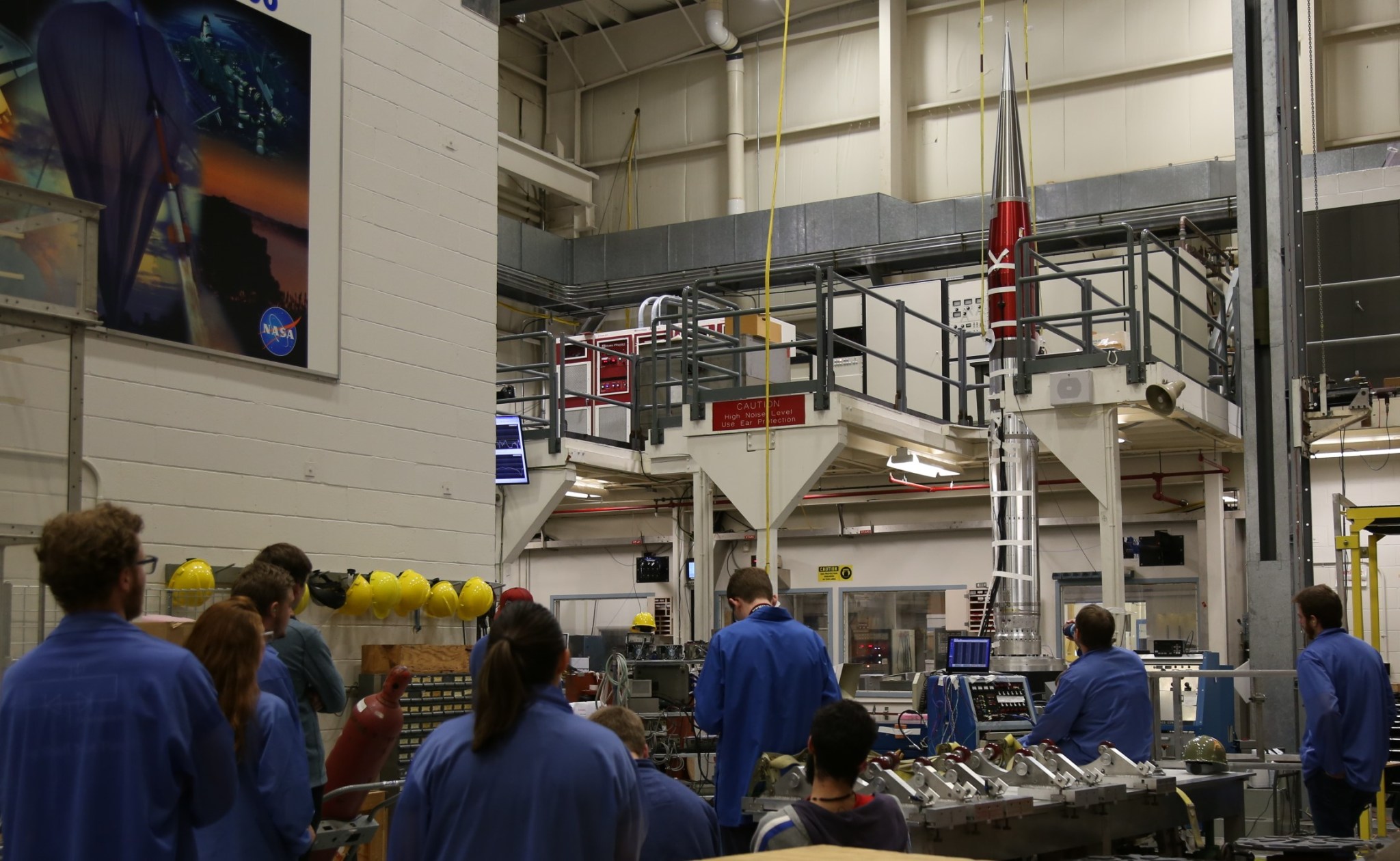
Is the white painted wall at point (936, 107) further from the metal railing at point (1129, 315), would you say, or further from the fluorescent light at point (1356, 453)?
the fluorescent light at point (1356, 453)

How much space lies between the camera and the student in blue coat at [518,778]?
286cm

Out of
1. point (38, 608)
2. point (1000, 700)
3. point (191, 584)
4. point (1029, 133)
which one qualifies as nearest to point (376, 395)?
point (191, 584)

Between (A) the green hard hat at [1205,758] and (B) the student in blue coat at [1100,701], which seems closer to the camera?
(B) the student in blue coat at [1100,701]

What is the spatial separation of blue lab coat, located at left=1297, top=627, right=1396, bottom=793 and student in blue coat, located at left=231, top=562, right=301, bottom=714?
179 inches

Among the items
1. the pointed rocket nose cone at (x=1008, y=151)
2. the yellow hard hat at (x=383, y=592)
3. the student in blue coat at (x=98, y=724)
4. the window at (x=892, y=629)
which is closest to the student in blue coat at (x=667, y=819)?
the student in blue coat at (x=98, y=724)

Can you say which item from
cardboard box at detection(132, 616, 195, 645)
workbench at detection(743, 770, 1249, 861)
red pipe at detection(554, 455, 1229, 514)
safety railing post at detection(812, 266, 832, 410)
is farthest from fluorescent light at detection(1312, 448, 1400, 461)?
cardboard box at detection(132, 616, 195, 645)

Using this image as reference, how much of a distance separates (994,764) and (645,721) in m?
4.71

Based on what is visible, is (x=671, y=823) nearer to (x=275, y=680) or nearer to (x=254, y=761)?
(x=254, y=761)

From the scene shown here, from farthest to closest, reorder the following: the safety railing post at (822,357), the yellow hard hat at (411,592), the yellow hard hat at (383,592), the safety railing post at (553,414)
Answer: the safety railing post at (553,414) → the safety railing post at (822,357) → the yellow hard hat at (411,592) → the yellow hard hat at (383,592)

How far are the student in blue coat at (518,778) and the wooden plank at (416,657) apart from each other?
4.74 meters

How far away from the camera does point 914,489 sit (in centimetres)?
1661

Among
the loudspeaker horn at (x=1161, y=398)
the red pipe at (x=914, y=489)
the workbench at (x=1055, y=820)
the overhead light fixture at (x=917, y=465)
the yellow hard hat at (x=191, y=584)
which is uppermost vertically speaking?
the loudspeaker horn at (x=1161, y=398)

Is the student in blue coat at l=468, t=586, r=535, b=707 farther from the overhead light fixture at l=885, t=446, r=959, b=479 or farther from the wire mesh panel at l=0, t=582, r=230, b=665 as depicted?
the overhead light fixture at l=885, t=446, r=959, b=479

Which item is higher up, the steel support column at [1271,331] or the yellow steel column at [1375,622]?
the steel support column at [1271,331]
